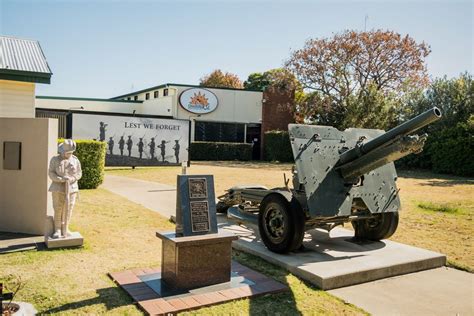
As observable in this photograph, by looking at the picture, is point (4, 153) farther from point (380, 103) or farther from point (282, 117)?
point (282, 117)

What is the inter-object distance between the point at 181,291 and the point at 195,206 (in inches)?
36.0

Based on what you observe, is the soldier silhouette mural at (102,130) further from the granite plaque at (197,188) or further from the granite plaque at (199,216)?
the granite plaque at (199,216)

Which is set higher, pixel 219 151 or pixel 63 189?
pixel 219 151

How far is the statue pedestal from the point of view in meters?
4.42

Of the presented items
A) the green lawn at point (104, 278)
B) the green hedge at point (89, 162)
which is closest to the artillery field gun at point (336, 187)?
the green lawn at point (104, 278)

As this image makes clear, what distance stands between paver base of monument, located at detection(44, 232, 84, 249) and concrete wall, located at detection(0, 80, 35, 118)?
5395mm

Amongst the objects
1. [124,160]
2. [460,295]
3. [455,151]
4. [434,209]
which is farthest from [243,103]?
[460,295]

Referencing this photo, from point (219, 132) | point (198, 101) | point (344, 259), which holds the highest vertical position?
point (198, 101)

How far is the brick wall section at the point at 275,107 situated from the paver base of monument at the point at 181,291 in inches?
1044

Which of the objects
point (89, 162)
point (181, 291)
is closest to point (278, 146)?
point (89, 162)

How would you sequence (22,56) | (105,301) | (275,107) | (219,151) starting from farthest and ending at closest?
(275,107) < (219,151) < (22,56) < (105,301)

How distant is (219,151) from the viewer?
2991 cm

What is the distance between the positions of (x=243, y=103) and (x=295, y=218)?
26577 mm

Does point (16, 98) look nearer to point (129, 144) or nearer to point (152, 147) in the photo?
point (129, 144)
